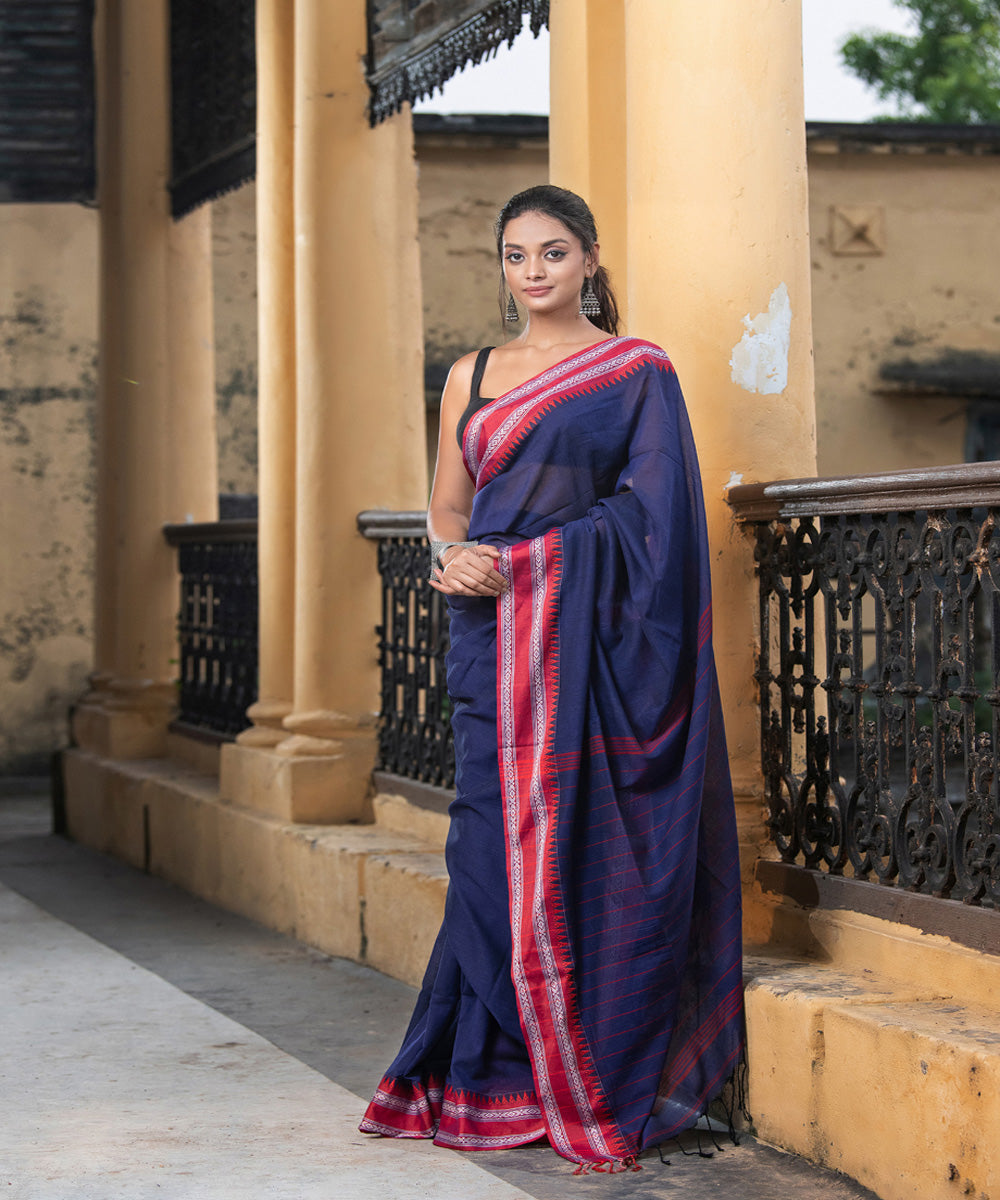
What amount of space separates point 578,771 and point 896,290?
31.3ft

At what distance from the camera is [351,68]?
620 centimetres

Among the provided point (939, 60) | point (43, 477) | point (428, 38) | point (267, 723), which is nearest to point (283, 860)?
point (267, 723)

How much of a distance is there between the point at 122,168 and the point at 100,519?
171 cm

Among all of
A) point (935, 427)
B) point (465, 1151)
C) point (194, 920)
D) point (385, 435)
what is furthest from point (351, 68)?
point (935, 427)

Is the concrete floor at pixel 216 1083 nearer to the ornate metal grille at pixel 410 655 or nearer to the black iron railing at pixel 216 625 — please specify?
the ornate metal grille at pixel 410 655

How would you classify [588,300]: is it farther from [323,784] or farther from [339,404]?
[323,784]

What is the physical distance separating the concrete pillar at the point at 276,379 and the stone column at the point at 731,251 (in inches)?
103

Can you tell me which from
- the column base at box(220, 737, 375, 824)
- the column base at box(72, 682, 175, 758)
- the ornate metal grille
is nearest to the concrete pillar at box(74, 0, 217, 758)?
the column base at box(72, 682, 175, 758)

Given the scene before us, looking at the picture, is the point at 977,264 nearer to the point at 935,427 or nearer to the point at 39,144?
the point at 935,427

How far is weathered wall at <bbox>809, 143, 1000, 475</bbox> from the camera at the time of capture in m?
12.2

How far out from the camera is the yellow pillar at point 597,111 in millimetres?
4828

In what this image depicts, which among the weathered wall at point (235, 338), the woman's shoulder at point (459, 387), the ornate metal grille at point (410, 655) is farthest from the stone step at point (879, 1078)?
the weathered wall at point (235, 338)

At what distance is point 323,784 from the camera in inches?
239

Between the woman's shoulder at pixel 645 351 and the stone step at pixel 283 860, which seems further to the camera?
the stone step at pixel 283 860
